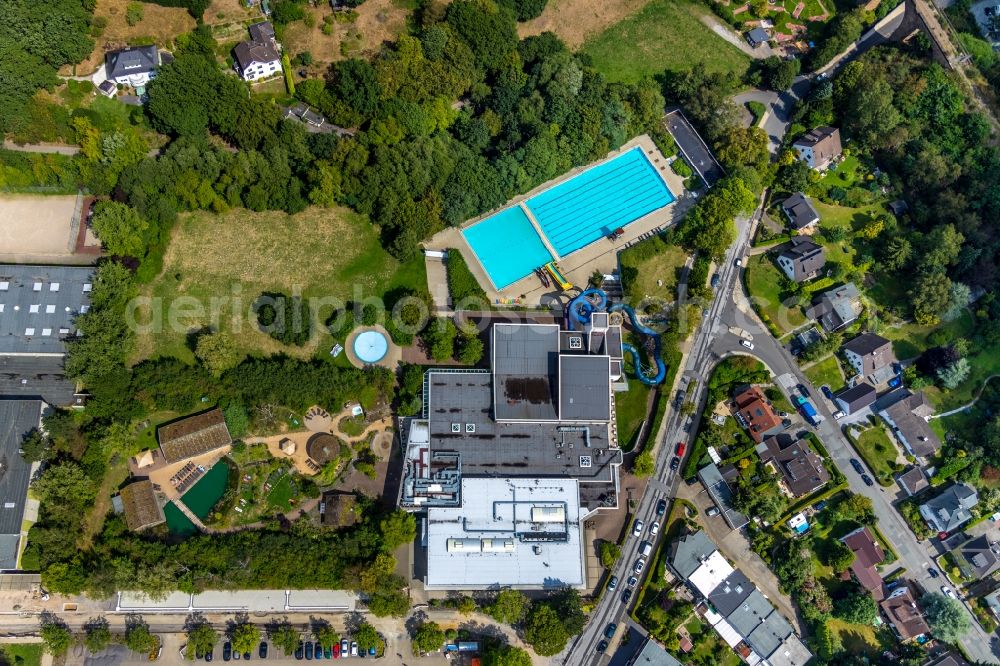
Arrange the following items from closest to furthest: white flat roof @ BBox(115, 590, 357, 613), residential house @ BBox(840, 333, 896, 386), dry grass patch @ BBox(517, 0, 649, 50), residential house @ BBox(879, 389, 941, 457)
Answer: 1. white flat roof @ BBox(115, 590, 357, 613)
2. residential house @ BBox(879, 389, 941, 457)
3. residential house @ BBox(840, 333, 896, 386)
4. dry grass patch @ BBox(517, 0, 649, 50)

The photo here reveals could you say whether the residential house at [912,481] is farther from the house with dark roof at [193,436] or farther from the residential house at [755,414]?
the house with dark roof at [193,436]

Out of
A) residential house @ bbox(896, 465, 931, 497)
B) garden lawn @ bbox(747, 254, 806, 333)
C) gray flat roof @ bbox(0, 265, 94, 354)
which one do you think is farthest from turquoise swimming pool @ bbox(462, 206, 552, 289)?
residential house @ bbox(896, 465, 931, 497)

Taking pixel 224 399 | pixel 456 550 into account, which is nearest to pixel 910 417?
pixel 456 550

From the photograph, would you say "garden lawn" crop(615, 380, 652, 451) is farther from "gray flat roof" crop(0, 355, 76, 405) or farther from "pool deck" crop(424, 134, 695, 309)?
"gray flat roof" crop(0, 355, 76, 405)

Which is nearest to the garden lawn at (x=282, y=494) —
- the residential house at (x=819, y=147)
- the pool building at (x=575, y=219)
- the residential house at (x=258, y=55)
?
the pool building at (x=575, y=219)

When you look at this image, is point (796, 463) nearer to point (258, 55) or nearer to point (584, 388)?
point (584, 388)

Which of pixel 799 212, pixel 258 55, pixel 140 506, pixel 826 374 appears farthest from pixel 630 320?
pixel 140 506

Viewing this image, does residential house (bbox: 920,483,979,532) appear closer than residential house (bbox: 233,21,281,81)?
Yes
